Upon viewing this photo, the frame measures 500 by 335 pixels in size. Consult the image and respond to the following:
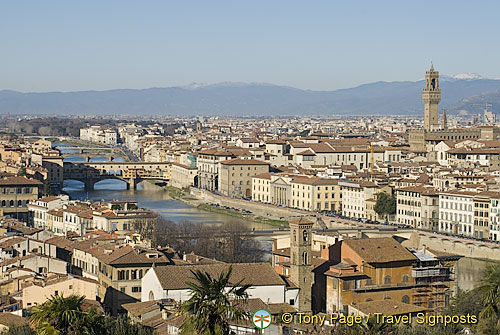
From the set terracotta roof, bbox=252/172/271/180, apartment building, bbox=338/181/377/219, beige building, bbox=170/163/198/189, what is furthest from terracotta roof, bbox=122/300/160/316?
beige building, bbox=170/163/198/189

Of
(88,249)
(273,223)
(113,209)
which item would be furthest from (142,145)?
(88,249)

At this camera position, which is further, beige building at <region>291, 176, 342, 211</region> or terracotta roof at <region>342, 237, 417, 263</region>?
beige building at <region>291, 176, 342, 211</region>

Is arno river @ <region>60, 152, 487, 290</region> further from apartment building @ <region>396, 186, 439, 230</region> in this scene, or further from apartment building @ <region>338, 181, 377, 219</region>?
apartment building @ <region>396, 186, 439, 230</region>

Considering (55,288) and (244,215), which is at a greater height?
(55,288)

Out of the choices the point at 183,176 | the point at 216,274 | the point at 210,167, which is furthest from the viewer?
the point at 183,176

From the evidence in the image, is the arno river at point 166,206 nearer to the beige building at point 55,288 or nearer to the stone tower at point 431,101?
the beige building at point 55,288

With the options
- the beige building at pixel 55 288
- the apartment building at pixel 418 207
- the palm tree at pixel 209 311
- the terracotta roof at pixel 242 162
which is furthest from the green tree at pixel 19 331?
the terracotta roof at pixel 242 162

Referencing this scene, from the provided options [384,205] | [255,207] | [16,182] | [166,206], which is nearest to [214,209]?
[255,207]

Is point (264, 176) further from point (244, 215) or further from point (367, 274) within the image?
point (367, 274)
